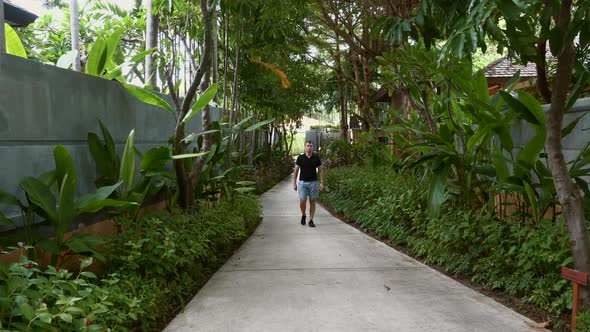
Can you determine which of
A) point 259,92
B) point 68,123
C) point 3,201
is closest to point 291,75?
point 259,92

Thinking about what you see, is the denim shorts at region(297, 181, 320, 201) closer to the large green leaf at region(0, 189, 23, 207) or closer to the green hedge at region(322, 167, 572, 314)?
the green hedge at region(322, 167, 572, 314)

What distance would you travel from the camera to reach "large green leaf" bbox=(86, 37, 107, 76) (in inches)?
Result: 220

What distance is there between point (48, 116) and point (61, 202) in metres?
0.87

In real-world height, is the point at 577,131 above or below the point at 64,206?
above

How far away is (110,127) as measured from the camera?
5.64m

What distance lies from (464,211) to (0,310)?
473cm

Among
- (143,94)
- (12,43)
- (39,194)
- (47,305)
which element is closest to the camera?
(47,305)

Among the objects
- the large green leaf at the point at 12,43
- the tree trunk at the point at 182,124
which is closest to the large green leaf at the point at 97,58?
the large green leaf at the point at 12,43

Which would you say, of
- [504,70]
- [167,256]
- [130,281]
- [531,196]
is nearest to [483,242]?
[531,196]

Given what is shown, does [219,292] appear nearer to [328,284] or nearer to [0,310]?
[328,284]

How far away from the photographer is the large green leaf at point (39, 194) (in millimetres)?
3816

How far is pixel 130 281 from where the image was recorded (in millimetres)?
4043

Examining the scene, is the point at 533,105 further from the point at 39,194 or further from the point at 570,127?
the point at 39,194

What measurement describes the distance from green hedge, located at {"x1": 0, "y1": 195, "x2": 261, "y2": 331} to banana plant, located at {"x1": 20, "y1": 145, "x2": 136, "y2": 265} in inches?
7.7
